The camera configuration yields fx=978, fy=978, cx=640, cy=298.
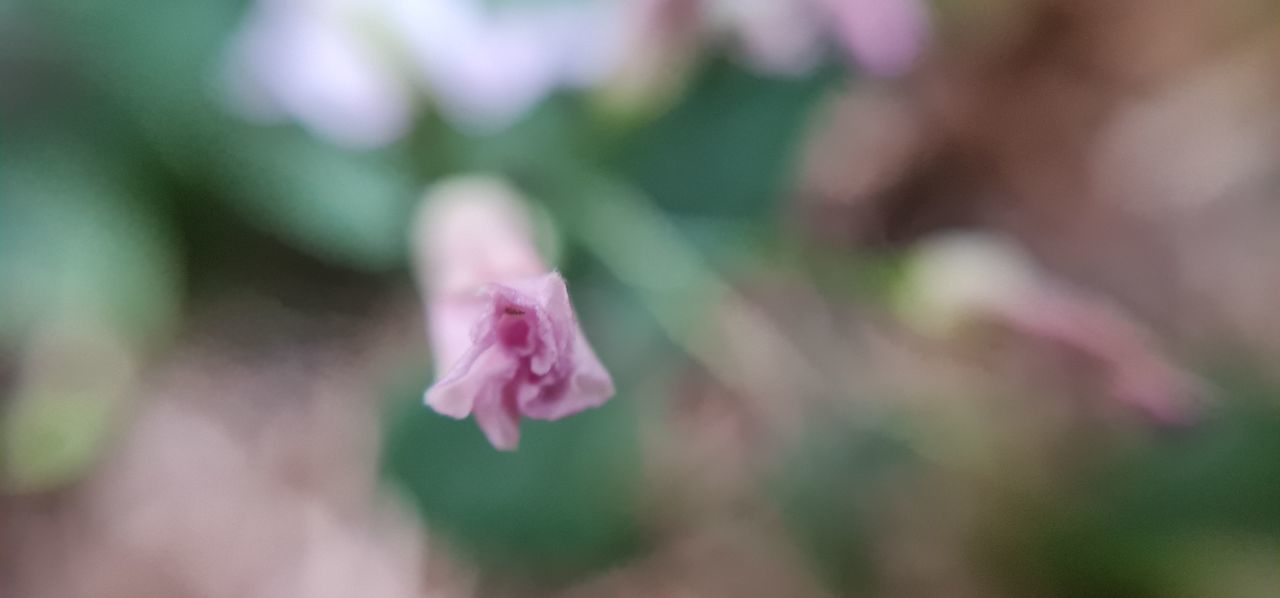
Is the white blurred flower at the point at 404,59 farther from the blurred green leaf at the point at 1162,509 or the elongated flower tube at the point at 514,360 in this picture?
the blurred green leaf at the point at 1162,509

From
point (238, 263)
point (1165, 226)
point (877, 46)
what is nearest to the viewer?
point (877, 46)

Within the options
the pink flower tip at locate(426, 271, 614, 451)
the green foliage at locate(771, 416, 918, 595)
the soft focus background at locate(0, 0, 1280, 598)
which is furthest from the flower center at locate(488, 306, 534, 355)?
the green foliage at locate(771, 416, 918, 595)

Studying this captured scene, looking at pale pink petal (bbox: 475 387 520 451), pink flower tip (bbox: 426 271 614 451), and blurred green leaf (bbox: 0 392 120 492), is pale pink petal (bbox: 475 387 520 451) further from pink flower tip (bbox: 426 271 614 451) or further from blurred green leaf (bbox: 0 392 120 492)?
blurred green leaf (bbox: 0 392 120 492)

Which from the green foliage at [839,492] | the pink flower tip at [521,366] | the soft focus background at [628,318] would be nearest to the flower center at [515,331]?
the pink flower tip at [521,366]

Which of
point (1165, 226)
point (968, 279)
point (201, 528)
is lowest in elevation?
point (201, 528)

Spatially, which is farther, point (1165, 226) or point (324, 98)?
point (1165, 226)

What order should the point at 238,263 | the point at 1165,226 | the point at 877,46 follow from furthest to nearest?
the point at 1165,226 < the point at 238,263 < the point at 877,46

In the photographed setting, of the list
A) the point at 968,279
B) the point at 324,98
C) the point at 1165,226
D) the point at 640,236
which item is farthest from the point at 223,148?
the point at 1165,226

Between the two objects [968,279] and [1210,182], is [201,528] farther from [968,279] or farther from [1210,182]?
[1210,182]
